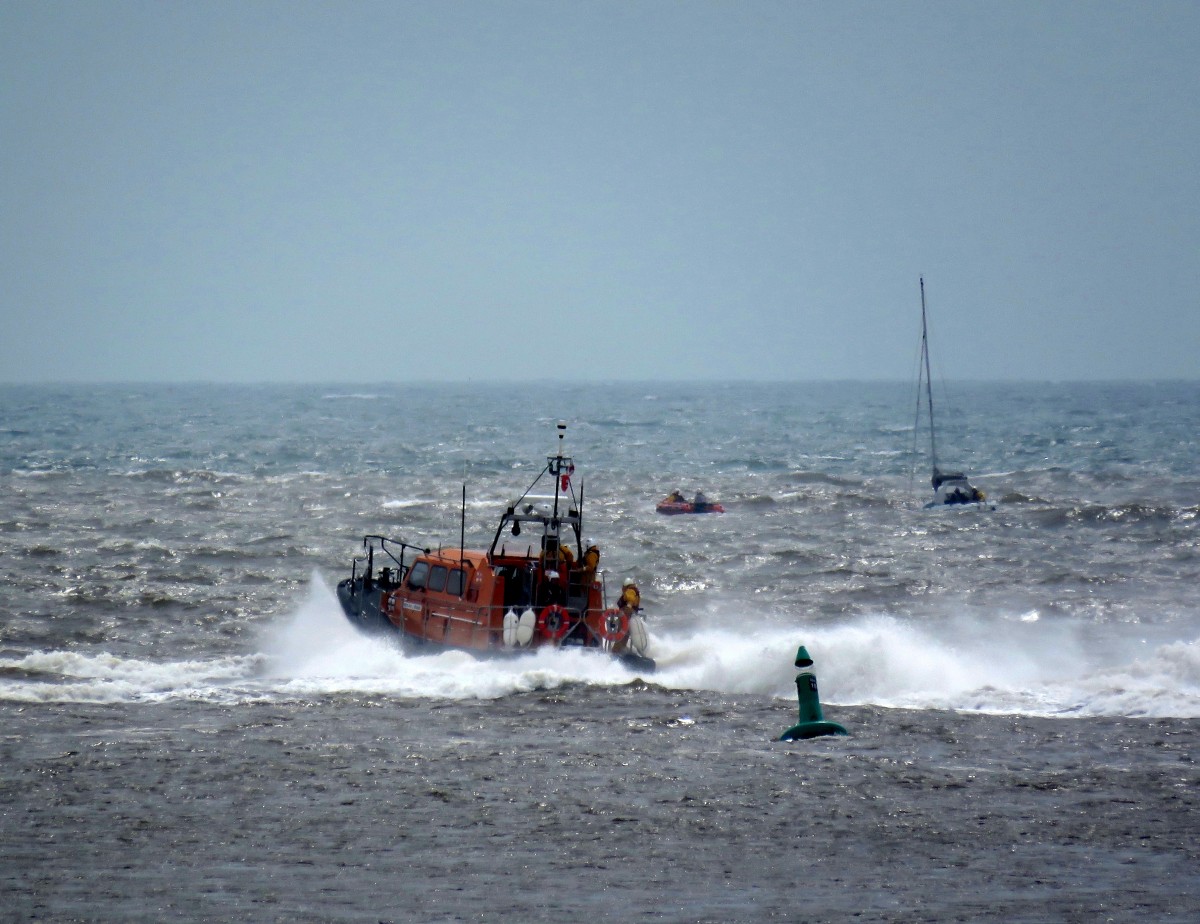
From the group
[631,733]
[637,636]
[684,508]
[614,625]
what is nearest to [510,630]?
[614,625]

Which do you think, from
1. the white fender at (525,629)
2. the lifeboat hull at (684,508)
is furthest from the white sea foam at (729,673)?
the lifeboat hull at (684,508)

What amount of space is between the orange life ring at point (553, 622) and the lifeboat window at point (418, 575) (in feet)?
8.84

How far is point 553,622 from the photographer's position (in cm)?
2097

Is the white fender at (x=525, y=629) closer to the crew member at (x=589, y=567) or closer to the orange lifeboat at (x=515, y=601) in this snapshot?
the orange lifeboat at (x=515, y=601)

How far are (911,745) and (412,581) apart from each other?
1020 centimetres

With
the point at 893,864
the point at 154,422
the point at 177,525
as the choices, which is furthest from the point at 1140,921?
the point at 154,422

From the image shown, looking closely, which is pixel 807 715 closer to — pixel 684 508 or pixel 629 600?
pixel 629 600

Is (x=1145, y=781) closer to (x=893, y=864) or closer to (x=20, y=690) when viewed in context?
(x=893, y=864)

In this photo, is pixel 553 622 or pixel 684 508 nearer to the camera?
pixel 553 622

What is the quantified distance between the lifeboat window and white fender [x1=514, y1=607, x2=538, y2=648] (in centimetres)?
282

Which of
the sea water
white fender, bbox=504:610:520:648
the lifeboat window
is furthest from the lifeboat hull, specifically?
white fender, bbox=504:610:520:648

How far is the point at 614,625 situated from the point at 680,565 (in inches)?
525

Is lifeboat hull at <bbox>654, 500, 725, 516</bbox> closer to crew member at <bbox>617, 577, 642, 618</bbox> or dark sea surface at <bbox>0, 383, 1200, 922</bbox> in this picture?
dark sea surface at <bbox>0, 383, 1200, 922</bbox>

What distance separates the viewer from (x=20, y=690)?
18234 millimetres
